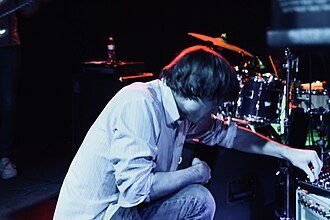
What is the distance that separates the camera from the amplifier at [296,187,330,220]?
2.13m

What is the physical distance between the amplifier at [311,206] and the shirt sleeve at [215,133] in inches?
20.5

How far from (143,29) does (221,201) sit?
312 centimetres

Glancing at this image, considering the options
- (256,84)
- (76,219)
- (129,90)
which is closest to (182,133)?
(129,90)

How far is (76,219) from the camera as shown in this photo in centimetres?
180

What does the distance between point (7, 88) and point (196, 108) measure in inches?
96.9

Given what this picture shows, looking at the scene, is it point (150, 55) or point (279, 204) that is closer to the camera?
point (279, 204)

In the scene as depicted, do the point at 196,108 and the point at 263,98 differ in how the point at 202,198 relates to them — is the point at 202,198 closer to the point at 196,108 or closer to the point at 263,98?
the point at 196,108

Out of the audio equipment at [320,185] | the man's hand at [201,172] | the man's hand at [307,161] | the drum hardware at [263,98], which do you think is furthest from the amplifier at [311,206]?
the drum hardware at [263,98]

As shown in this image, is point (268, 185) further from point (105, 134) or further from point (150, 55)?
point (150, 55)

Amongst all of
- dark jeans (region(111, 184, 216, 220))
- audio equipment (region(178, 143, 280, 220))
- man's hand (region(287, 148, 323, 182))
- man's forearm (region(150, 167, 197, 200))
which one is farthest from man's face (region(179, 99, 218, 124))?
audio equipment (region(178, 143, 280, 220))

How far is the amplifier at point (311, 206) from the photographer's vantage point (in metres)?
2.13

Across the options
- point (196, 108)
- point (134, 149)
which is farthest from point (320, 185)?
point (134, 149)

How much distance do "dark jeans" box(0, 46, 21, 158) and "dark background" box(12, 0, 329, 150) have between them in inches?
38.7

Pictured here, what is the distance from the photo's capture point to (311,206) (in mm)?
2254
